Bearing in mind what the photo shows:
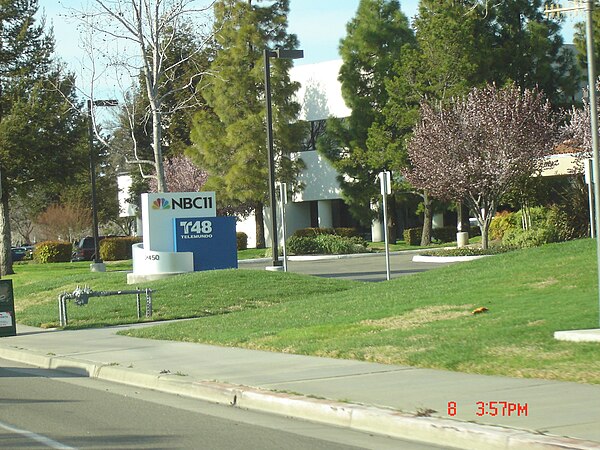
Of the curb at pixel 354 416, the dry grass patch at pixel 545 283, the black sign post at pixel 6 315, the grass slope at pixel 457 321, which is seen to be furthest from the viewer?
the black sign post at pixel 6 315

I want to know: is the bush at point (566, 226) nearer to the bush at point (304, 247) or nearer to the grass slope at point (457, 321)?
the bush at point (304, 247)

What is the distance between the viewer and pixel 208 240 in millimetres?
30484

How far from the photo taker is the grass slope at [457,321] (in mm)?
12102

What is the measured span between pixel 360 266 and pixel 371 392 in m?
27.7

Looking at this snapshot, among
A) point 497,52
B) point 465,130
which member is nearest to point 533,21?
point 497,52

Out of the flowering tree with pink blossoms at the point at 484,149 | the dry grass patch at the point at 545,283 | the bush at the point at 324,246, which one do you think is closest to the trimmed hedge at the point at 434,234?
the bush at the point at 324,246

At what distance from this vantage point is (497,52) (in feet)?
166

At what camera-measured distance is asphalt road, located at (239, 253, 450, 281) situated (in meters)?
33.7

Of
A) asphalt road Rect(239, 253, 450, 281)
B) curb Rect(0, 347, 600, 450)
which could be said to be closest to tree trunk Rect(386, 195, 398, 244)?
asphalt road Rect(239, 253, 450, 281)

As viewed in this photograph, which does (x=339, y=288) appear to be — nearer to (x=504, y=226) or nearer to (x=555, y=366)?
(x=555, y=366)

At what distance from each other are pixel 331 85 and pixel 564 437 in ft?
180
